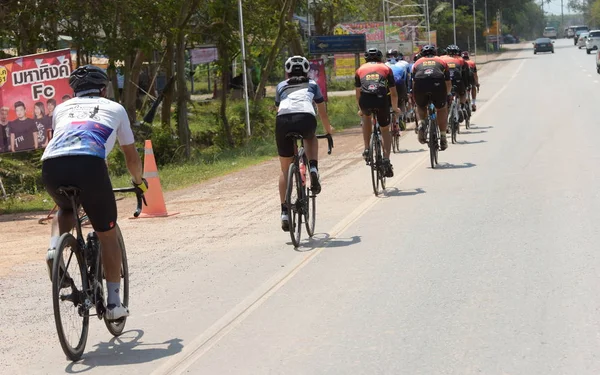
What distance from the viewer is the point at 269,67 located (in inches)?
1246

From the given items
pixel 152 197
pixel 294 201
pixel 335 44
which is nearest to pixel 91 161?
pixel 294 201

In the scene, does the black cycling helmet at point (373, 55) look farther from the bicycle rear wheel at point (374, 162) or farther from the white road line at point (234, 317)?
the white road line at point (234, 317)

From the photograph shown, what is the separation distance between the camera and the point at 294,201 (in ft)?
35.4

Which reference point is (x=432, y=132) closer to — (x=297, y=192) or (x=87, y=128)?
(x=297, y=192)

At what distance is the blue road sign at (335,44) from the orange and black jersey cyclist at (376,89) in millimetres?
19891

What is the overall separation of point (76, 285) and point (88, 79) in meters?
1.35

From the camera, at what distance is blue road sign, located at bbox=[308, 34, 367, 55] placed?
34.5 meters

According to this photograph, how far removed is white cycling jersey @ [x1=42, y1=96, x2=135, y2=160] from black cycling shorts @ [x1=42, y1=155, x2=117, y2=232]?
0.16 ft

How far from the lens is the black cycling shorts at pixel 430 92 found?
17.2 metres

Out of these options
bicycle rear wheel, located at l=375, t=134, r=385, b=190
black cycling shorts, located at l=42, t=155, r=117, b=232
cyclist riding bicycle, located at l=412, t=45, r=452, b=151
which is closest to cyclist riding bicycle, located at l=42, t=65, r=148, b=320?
black cycling shorts, located at l=42, t=155, r=117, b=232

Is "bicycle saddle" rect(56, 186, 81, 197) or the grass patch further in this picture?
the grass patch

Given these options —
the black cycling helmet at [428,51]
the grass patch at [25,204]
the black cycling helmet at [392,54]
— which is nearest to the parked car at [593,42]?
the black cycling helmet at [392,54]

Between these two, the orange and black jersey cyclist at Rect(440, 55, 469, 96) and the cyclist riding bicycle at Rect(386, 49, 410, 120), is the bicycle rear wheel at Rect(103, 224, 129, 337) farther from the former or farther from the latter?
the orange and black jersey cyclist at Rect(440, 55, 469, 96)

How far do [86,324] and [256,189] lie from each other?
10.0 m
